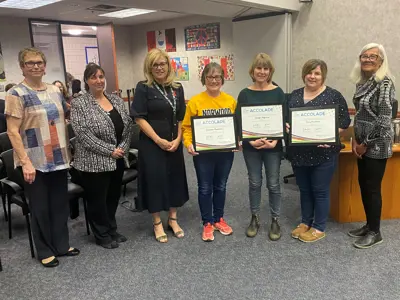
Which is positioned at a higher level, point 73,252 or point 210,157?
point 210,157

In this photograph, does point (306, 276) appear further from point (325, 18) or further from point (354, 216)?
point (325, 18)

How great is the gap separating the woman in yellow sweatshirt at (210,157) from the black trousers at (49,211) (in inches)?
38.5

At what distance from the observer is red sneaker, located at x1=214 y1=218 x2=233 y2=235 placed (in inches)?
117

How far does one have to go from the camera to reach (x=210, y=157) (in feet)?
8.84

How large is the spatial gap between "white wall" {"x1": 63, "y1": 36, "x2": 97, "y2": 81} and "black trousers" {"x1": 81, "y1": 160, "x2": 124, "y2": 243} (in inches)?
244

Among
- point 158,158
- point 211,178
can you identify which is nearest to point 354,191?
point 211,178

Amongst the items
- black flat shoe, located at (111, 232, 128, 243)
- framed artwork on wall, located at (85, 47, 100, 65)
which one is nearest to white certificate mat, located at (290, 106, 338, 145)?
black flat shoe, located at (111, 232, 128, 243)

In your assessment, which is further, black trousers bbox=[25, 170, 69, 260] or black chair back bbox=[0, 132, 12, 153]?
black chair back bbox=[0, 132, 12, 153]

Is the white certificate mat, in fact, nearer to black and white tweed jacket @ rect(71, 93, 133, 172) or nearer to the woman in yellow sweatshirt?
the woman in yellow sweatshirt

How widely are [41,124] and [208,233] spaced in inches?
59.6

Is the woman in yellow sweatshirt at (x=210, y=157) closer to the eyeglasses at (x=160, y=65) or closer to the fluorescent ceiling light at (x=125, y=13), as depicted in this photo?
the eyeglasses at (x=160, y=65)

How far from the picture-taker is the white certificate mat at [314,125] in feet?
8.11

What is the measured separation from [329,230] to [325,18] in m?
3.08

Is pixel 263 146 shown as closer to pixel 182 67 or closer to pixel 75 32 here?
pixel 182 67
